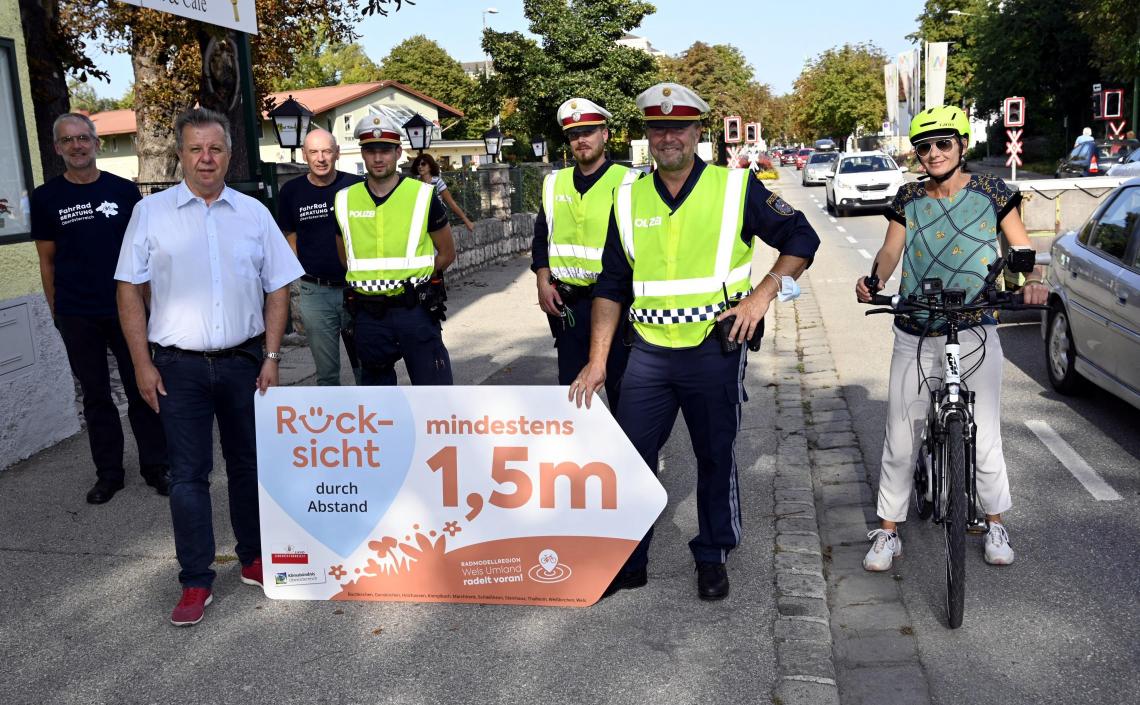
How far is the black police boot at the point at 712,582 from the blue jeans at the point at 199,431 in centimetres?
193

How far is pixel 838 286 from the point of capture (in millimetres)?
15391

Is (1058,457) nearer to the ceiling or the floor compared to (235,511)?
nearer to the floor

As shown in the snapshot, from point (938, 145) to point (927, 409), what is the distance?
1122 mm

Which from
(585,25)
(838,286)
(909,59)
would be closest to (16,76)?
(838,286)

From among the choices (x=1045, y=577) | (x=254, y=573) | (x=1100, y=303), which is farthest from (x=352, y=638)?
(x=1100, y=303)

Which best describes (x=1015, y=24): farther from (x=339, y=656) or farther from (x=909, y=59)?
(x=339, y=656)

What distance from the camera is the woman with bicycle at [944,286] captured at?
186 inches

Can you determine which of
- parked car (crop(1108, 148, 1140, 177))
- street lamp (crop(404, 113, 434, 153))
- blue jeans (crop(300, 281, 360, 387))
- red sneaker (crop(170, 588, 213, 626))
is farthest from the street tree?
red sneaker (crop(170, 588, 213, 626))

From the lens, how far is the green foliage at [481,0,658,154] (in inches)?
2073

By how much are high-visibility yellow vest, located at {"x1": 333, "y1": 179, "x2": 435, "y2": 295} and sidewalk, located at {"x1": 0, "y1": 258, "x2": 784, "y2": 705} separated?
150 cm

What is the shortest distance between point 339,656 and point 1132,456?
15.7 feet

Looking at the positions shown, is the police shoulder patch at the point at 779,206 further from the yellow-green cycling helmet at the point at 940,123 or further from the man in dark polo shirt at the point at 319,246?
the man in dark polo shirt at the point at 319,246

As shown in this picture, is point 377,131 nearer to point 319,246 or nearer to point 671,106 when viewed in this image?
point 319,246

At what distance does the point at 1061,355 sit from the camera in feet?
26.8
